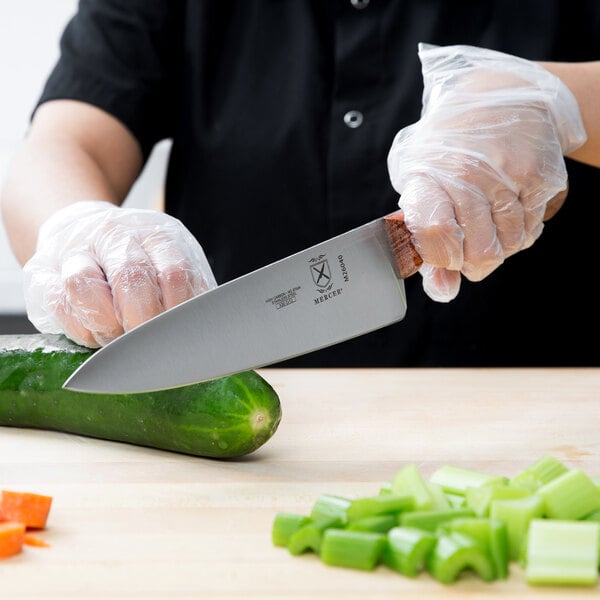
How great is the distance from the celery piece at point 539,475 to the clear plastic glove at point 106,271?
61 cm

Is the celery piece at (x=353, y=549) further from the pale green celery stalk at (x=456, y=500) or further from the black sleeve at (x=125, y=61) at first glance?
the black sleeve at (x=125, y=61)

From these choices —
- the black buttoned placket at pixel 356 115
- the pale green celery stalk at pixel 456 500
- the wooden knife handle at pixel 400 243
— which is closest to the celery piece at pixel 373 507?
the pale green celery stalk at pixel 456 500

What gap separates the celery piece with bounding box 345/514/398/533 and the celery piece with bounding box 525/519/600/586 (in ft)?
0.51

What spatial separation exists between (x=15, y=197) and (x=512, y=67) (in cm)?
106

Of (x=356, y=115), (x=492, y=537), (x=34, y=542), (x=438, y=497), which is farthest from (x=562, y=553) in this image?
(x=356, y=115)

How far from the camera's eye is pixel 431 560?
101cm

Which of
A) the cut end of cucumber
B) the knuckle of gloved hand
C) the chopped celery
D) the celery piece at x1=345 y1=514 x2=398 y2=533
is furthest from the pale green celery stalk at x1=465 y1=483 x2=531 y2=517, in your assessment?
the cut end of cucumber

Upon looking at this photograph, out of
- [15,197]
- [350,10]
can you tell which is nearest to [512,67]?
[350,10]

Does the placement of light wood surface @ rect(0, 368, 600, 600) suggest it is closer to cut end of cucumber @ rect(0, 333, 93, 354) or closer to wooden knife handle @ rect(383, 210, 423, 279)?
cut end of cucumber @ rect(0, 333, 93, 354)

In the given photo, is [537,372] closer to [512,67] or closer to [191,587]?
[512,67]

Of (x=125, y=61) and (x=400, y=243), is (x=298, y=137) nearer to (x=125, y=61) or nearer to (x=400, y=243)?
(x=125, y=61)

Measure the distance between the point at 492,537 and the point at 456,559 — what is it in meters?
0.05

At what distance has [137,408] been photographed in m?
1.44

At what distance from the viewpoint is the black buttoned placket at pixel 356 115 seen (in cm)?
213
